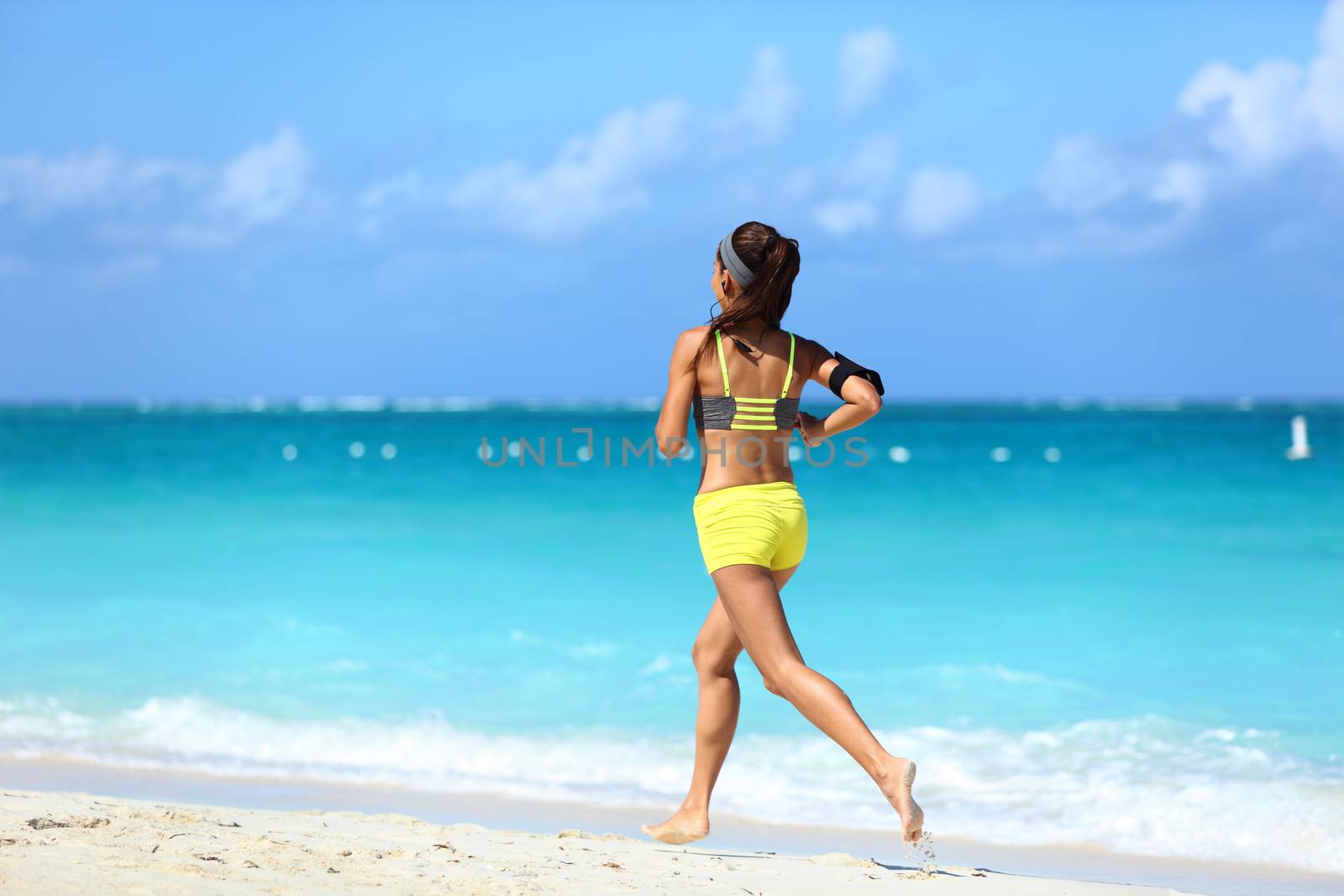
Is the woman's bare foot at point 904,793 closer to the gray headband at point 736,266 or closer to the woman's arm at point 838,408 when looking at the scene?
the woman's arm at point 838,408

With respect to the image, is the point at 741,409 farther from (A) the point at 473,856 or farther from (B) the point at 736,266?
(A) the point at 473,856

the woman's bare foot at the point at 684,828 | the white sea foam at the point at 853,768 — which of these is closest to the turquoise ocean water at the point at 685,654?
the white sea foam at the point at 853,768

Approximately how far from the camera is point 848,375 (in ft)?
11.8

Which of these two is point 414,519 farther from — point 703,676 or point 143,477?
point 703,676

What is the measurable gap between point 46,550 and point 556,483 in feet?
34.0

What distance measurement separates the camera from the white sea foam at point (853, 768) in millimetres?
4871

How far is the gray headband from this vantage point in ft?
11.6

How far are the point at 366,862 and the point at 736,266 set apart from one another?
193cm

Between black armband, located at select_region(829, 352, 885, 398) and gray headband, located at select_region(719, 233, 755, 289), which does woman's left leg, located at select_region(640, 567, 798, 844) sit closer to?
black armband, located at select_region(829, 352, 885, 398)

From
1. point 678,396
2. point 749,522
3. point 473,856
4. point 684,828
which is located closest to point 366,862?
point 473,856

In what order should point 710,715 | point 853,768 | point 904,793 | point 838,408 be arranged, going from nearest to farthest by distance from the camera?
point 904,793
point 838,408
point 710,715
point 853,768

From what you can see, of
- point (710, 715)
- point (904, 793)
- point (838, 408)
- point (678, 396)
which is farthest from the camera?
point (710, 715)

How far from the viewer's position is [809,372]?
362 cm

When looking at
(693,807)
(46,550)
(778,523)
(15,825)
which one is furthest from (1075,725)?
(46,550)
